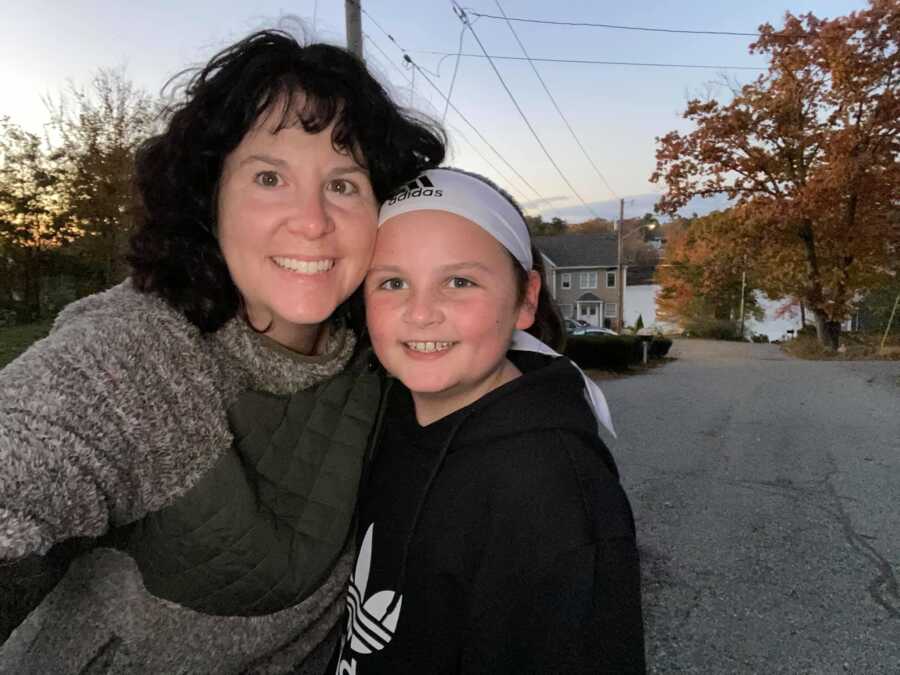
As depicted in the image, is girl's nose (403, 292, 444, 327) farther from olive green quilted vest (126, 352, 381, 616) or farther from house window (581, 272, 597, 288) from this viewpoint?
house window (581, 272, 597, 288)

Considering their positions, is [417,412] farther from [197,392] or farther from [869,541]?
[869,541]

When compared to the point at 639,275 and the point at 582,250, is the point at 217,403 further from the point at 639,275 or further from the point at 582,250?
the point at 639,275

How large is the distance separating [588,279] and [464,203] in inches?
2262

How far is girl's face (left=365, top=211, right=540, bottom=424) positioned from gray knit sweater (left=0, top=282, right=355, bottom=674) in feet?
0.90

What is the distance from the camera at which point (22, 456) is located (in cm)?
94

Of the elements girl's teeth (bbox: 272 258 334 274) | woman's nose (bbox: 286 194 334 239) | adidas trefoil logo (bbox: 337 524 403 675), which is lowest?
adidas trefoil logo (bbox: 337 524 403 675)

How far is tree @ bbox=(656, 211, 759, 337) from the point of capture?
2459 centimetres

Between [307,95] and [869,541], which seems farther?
[869,541]

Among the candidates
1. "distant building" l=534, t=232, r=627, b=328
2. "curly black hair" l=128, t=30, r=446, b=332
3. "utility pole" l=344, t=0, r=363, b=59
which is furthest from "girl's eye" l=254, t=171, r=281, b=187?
"distant building" l=534, t=232, r=627, b=328

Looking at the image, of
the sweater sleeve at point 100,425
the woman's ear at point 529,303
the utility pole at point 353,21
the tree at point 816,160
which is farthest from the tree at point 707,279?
the sweater sleeve at point 100,425

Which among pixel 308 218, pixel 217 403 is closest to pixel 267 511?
pixel 217 403

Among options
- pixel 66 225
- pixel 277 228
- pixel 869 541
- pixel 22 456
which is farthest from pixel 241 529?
pixel 66 225

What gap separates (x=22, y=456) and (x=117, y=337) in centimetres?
30

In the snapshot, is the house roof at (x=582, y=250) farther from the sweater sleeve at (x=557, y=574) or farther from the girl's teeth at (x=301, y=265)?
the sweater sleeve at (x=557, y=574)
